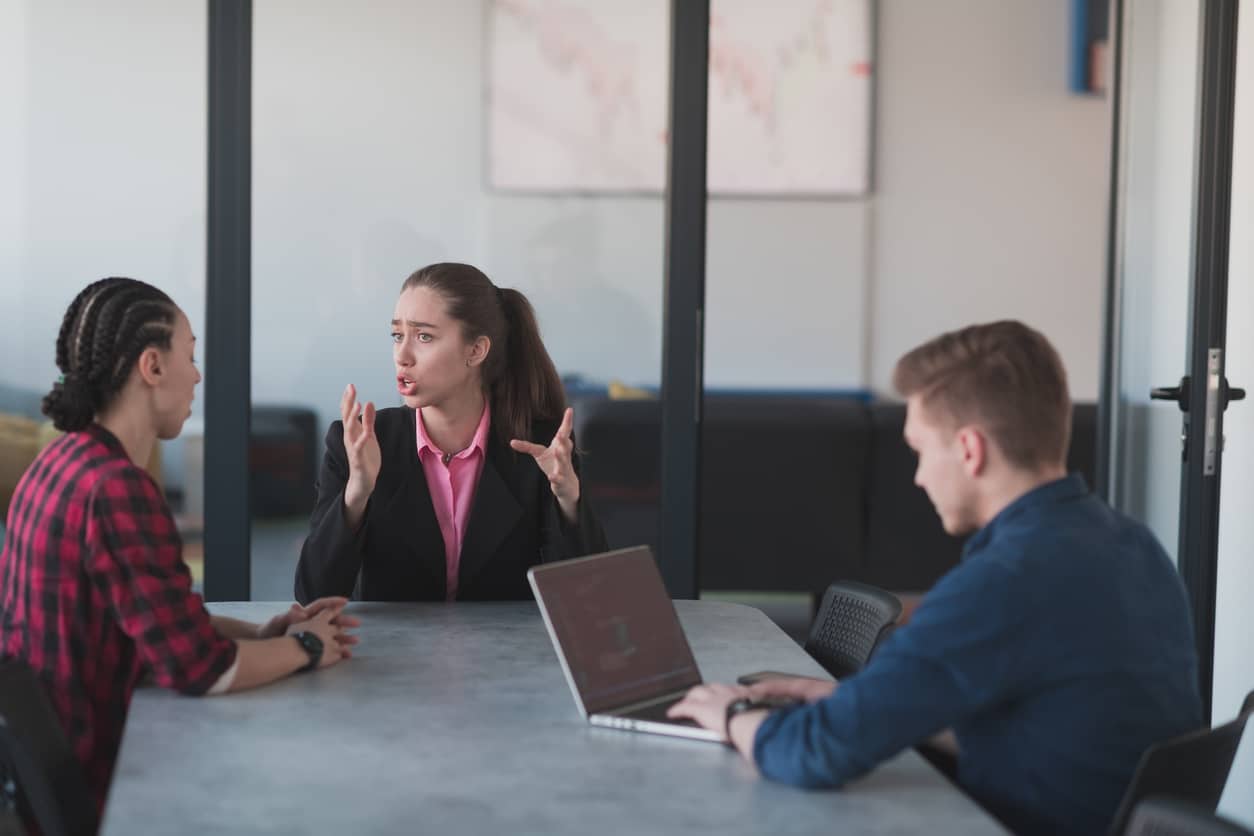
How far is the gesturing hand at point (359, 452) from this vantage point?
2.38 metres

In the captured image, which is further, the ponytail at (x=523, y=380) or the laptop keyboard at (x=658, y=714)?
the ponytail at (x=523, y=380)

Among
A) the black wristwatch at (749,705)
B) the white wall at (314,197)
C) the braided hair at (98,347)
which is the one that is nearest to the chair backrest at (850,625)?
the black wristwatch at (749,705)

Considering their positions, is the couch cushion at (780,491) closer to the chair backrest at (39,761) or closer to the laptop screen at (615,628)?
the laptop screen at (615,628)

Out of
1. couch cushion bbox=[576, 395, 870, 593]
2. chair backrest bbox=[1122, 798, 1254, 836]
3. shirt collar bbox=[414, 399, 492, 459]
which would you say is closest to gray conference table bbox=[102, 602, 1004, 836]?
chair backrest bbox=[1122, 798, 1254, 836]

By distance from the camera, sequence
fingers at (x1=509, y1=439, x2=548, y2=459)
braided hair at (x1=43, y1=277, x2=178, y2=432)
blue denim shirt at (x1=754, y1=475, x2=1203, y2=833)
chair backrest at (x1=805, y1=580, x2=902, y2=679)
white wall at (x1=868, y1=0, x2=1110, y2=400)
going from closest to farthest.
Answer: blue denim shirt at (x1=754, y1=475, x2=1203, y2=833) → braided hair at (x1=43, y1=277, x2=178, y2=432) → chair backrest at (x1=805, y1=580, x2=902, y2=679) → fingers at (x1=509, y1=439, x2=548, y2=459) → white wall at (x1=868, y1=0, x2=1110, y2=400)

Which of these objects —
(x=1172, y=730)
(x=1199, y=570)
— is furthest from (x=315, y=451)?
(x=1172, y=730)

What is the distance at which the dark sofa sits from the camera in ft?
15.5

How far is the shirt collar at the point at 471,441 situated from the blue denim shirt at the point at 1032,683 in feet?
4.08

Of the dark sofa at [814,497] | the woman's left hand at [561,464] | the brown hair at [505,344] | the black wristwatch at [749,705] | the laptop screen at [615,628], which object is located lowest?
the dark sofa at [814,497]

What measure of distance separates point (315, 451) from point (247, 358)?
0.29m

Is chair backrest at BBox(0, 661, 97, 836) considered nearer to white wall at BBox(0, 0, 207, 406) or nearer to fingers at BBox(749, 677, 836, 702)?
fingers at BBox(749, 677, 836, 702)

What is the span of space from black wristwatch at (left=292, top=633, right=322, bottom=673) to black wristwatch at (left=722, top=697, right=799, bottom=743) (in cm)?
61

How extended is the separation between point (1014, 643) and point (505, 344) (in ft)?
5.05

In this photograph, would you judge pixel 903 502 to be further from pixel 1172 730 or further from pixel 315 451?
pixel 1172 730
